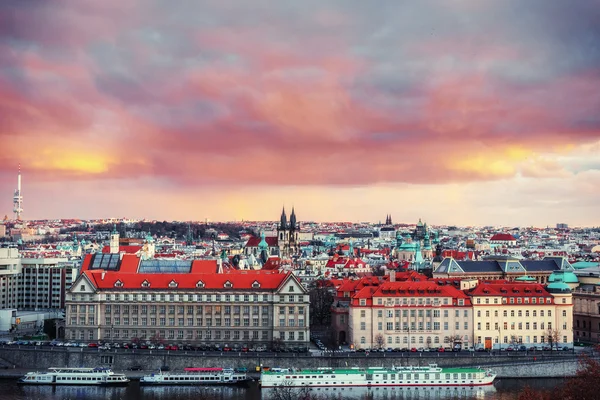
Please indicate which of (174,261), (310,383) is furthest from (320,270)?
(310,383)

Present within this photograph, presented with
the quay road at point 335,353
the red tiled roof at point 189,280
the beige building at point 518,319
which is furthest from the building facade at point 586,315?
the red tiled roof at point 189,280

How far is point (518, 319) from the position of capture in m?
82.9

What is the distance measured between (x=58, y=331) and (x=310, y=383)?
3039cm

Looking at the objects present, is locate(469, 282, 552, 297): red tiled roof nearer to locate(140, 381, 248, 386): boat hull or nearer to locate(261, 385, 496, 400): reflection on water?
locate(261, 385, 496, 400): reflection on water

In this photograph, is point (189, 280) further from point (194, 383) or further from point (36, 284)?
point (36, 284)

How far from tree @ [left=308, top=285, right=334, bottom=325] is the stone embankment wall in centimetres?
2601

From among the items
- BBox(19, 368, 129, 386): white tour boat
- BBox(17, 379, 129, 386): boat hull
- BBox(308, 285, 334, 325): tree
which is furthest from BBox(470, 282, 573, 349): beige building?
BBox(19, 368, 129, 386): white tour boat

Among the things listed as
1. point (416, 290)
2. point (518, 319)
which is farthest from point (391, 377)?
point (518, 319)

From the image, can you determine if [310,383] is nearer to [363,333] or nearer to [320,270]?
[363,333]

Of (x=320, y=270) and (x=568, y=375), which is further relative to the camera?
(x=320, y=270)

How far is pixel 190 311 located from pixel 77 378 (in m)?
13.7

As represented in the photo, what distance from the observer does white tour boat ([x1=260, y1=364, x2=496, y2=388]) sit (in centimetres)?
7138

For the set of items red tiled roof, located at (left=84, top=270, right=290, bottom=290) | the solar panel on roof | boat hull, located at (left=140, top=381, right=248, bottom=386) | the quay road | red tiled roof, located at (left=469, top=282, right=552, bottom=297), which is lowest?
boat hull, located at (left=140, top=381, right=248, bottom=386)

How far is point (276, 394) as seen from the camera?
63.8m
